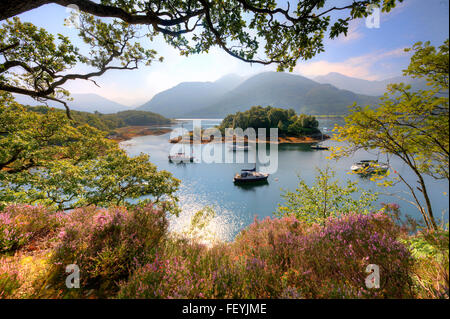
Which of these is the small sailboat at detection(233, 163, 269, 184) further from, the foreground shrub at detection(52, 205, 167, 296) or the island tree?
the foreground shrub at detection(52, 205, 167, 296)

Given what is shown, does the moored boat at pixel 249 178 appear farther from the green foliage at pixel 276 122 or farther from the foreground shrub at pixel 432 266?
the green foliage at pixel 276 122

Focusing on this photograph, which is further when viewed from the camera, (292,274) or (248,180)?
(248,180)

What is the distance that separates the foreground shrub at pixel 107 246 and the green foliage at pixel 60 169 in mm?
2564

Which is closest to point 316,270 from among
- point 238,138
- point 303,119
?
point 238,138

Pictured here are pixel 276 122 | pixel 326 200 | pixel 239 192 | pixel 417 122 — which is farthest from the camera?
pixel 276 122

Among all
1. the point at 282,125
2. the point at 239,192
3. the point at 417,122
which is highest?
the point at 282,125

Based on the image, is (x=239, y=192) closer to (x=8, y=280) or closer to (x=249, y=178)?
(x=249, y=178)

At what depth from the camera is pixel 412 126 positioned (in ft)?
8.65

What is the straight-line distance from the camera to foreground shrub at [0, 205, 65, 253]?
9.64 feet

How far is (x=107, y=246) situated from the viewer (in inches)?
107

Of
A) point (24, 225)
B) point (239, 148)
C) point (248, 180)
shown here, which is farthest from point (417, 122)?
point (239, 148)

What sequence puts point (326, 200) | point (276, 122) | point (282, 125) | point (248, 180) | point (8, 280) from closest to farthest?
point (8, 280)
point (326, 200)
point (248, 180)
point (282, 125)
point (276, 122)

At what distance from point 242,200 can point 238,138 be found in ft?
117

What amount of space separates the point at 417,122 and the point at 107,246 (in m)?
5.97
